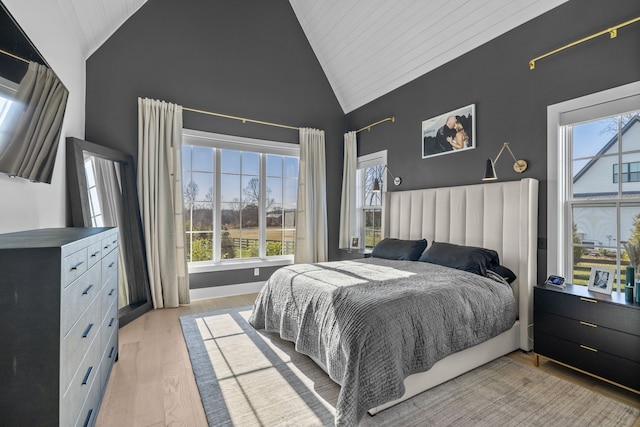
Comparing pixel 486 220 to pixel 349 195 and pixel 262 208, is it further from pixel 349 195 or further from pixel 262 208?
pixel 262 208

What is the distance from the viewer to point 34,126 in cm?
171

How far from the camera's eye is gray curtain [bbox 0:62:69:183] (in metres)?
1.49

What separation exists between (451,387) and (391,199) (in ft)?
8.61

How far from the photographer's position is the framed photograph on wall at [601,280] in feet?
7.12

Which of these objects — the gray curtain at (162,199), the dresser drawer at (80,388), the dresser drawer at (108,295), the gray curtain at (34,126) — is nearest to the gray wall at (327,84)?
the gray curtain at (162,199)

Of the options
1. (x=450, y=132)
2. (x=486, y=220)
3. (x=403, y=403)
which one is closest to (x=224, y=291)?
(x=403, y=403)

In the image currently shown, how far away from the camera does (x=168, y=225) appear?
147 inches

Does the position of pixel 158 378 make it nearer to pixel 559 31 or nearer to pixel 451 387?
pixel 451 387

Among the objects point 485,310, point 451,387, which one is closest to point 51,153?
point 451,387

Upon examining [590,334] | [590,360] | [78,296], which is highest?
[78,296]

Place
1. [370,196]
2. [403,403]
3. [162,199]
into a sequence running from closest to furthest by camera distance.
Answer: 1. [403,403]
2. [162,199]
3. [370,196]

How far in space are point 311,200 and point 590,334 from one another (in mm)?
3564

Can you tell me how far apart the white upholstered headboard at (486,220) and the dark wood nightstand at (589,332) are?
29cm

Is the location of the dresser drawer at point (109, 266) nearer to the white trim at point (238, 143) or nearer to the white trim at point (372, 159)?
the white trim at point (238, 143)
